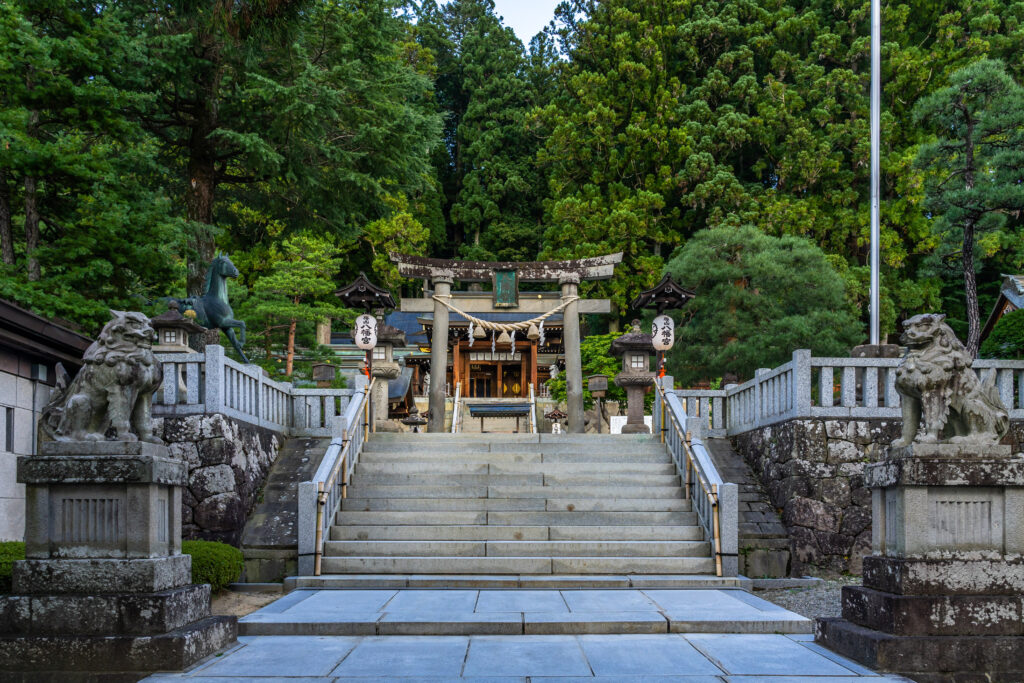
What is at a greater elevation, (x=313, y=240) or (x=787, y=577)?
(x=313, y=240)

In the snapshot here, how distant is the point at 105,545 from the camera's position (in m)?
5.23

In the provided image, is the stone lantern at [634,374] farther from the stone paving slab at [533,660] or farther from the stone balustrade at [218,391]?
the stone paving slab at [533,660]

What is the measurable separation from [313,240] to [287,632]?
22384mm

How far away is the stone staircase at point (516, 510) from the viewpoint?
29.5 feet

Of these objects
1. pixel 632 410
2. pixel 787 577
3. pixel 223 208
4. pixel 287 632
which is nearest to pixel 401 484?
A: pixel 287 632

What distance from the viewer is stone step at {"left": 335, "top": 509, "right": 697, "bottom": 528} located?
9.95 meters

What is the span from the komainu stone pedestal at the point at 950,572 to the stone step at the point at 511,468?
229 inches

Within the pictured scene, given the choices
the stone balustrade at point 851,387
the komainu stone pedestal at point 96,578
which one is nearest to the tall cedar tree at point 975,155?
the stone balustrade at point 851,387

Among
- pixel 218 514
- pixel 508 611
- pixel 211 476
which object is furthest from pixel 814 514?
pixel 211 476

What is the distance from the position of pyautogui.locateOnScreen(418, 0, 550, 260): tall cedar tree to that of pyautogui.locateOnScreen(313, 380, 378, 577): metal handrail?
2526 cm

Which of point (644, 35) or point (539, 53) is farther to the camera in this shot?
point (539, 53)

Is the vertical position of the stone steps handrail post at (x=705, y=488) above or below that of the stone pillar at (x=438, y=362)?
below

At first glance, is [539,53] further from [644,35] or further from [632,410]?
[632,410]

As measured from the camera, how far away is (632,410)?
15836mm
